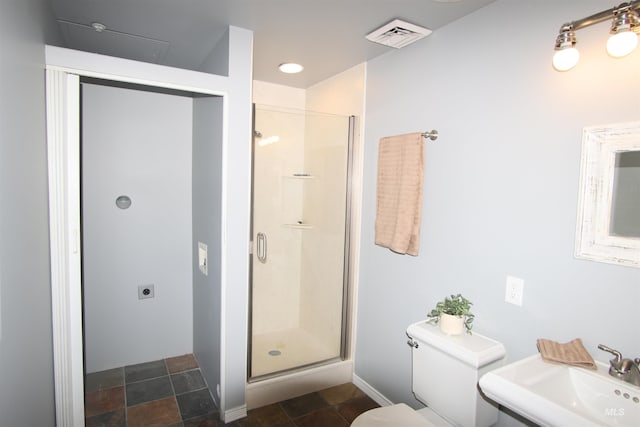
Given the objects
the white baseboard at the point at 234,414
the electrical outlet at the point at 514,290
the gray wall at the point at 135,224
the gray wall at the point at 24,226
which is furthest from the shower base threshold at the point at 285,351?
the electrical outlet at the point at 514,290

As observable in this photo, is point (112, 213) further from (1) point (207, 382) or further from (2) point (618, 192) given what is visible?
(2) point (618, 192)

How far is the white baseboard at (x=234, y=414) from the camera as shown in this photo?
7.65 feet

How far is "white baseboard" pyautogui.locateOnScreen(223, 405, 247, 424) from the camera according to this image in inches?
91.8

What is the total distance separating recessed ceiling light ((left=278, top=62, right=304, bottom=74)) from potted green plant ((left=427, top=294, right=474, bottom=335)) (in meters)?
1.97

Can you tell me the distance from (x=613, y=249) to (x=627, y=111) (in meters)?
0.51

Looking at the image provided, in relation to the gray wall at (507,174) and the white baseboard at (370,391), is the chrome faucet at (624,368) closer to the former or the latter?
the gray wall at (507,174)

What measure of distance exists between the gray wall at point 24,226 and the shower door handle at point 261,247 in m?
1.36

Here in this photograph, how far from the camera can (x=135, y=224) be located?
2980 millimetres

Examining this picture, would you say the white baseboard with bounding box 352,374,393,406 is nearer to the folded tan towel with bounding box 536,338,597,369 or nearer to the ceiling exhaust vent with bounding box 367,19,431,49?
the folded tan towel with bounding box 536,338,597,369

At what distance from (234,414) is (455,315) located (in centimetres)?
154

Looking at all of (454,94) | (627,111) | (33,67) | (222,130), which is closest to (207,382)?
(222,130)

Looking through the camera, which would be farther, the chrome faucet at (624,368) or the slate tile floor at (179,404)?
the slate tile floor at (179,404)

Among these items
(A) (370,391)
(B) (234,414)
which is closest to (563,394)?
(A) (370,391)

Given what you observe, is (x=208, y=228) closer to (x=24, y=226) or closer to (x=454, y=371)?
(x=24, y=226)
